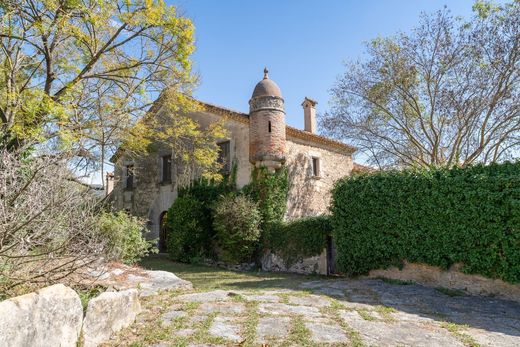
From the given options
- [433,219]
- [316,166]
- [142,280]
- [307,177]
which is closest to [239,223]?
[307,177]

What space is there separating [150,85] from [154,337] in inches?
375

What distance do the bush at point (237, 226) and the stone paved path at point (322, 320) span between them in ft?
20.6

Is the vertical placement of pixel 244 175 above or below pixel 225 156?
below

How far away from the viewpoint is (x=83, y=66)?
12.3 metres

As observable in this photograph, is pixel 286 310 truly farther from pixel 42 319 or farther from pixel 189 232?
pixel 189 232

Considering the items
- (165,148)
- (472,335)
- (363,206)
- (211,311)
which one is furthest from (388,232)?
(165,148)

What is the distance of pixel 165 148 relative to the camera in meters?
20.1

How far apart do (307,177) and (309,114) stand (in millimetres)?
4489

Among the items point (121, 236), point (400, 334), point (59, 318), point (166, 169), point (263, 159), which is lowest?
point (400, 334)

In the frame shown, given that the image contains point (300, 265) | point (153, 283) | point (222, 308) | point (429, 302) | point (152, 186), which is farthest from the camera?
point (152, 186)

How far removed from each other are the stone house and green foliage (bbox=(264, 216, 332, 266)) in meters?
1.50

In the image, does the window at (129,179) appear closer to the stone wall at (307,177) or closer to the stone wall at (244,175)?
the stone wall at (244,175)

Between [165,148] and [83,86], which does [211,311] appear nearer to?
[83,86]

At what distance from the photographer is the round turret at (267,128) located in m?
15.5
